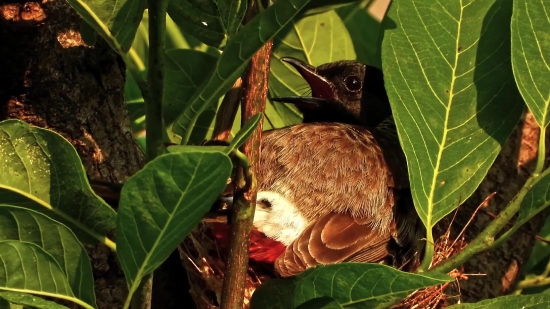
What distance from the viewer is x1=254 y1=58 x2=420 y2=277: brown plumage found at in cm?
284

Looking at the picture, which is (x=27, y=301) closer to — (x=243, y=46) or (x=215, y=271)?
(x=243, y=46)

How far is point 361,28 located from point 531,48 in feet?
5.22

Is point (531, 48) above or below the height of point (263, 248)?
above

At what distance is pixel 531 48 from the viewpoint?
6.44ft

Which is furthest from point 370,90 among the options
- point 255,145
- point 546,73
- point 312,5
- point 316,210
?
point 255,145

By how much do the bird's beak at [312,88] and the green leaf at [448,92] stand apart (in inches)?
48.7

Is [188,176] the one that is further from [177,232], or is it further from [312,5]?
[312,5]

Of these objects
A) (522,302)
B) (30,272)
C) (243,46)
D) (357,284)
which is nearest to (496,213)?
(522,302)

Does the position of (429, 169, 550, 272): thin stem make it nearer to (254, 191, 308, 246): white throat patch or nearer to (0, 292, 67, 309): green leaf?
(0, 292, 67, 309): green leaf

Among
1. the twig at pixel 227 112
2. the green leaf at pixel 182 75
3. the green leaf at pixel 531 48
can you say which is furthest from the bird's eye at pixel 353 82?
the green leaf at pixel 531 48

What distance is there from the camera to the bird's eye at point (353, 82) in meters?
3.91

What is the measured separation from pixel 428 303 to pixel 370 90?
1447 mm

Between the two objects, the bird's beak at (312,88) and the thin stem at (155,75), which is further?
the bird's beak at (312,88)

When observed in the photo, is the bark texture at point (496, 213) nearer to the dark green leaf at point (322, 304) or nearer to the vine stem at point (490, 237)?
the vine stem at point (490, 237)
